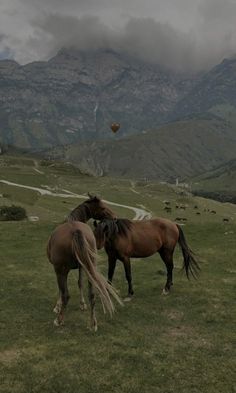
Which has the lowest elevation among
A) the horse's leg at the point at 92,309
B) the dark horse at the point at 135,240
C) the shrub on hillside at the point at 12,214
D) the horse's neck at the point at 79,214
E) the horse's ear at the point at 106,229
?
the shrub on hillside at the point at 12,214

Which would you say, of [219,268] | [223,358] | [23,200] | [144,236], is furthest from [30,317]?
[23,200]

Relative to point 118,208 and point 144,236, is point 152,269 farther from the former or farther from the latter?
point 118,208

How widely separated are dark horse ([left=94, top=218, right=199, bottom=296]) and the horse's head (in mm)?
409

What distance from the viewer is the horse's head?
1933cm

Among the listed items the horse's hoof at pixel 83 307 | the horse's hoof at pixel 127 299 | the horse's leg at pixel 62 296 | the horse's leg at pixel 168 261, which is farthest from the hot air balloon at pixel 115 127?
the horse's leg at pixel 62 296

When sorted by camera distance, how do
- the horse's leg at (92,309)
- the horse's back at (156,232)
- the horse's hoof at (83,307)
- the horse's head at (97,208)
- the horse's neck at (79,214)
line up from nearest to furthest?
the horse's leg at (92,309) < the horse's hoof at (83,307) < the horse's neck at (79,214) < the horse's head at (97,208) < the horse's back at (156,232)

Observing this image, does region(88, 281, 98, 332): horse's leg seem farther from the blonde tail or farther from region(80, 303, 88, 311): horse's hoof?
region(80, 303, 88, 311): horse's hoof

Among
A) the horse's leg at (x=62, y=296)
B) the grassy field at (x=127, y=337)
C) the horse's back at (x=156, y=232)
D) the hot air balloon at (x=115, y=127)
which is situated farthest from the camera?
the hot air balloon at (x=115, y=127)

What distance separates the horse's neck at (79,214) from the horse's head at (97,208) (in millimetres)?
264

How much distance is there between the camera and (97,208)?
19500 mm

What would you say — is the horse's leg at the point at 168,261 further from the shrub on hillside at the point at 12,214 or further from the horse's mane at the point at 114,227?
the shrub on hillside at the point at 12,214

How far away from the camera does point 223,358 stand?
13805mm

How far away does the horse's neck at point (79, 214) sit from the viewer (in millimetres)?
18891

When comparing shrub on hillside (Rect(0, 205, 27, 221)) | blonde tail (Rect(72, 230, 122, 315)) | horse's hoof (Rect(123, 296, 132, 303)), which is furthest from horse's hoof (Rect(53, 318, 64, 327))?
shrub on hillside (Rect(0, 205, 27, 221))
